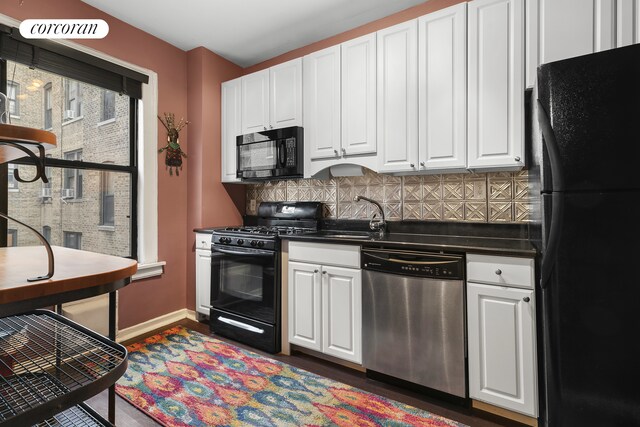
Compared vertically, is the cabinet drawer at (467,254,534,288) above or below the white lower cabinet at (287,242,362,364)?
above

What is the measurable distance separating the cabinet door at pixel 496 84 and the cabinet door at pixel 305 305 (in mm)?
1363

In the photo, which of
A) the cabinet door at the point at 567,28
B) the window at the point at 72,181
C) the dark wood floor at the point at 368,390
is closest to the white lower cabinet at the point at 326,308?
the dark wood floor at the point at 368,390

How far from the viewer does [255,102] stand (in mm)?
3246

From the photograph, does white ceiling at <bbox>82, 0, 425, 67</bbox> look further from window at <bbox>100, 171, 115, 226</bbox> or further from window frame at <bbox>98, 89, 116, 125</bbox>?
window at <bbox>100, 171, 115, 226</bbox>

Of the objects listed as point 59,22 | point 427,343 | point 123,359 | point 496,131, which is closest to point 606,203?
point 496,131

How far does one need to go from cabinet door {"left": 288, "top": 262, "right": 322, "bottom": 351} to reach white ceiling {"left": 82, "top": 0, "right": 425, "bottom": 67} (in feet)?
6.74

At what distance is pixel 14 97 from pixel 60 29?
2.06 meters

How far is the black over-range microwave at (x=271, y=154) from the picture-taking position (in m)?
2.92

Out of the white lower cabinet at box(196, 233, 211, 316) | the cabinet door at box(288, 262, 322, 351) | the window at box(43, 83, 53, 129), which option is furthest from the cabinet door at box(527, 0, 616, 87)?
the window at box(43, 83, 53, 129)

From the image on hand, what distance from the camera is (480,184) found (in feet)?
7.92

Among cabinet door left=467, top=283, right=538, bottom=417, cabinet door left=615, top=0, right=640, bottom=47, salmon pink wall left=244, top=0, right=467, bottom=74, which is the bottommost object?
cabinet door left=467, top=283, right=538, bottom=417

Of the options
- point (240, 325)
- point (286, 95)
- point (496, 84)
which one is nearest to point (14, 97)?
point (286, 95)

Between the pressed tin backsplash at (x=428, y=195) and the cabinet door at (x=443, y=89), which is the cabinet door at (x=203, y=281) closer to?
the pressed tin backsplash at (x=428, y=195)

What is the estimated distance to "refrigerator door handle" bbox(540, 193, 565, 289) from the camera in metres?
1.32
